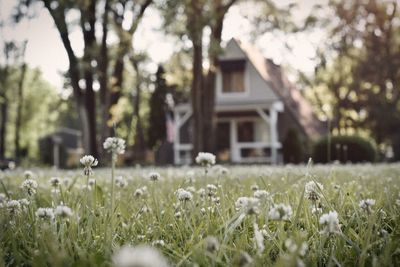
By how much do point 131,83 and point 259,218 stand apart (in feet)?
129

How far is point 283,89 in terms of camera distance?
1318 inches

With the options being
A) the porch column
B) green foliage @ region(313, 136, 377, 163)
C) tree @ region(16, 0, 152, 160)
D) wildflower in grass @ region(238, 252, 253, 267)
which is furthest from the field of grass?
the porch column

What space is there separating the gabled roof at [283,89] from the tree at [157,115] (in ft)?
29.1

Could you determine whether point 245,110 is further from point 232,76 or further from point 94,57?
point 94,57

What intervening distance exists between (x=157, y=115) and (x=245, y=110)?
10.7 metres

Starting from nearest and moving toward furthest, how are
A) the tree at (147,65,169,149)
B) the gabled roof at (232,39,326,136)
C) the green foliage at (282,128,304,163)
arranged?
the green foliage at (282,128,304,163) < the gabled roof at (232,39,326,136) < the tree at (147,65,169,149)

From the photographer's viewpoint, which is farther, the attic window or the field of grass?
the attic window

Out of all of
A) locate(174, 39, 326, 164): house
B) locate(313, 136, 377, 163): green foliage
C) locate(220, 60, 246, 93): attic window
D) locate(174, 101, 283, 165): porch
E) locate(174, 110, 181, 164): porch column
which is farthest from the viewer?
locate(220, 60, 246, 93): attic window

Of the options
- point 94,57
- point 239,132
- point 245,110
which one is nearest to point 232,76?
point 245,110

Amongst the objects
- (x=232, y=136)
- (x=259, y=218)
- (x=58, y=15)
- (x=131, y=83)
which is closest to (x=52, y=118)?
(x=131, y=83)

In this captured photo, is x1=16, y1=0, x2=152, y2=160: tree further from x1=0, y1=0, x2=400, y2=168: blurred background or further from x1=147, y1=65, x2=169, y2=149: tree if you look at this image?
x1=147, y1=65, x2=169, y2=149: tree

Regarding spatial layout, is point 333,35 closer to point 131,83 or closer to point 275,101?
point 275,101

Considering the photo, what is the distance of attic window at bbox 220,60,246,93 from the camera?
29.8 meters

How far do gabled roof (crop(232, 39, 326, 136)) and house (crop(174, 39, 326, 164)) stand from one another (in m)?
0.06
